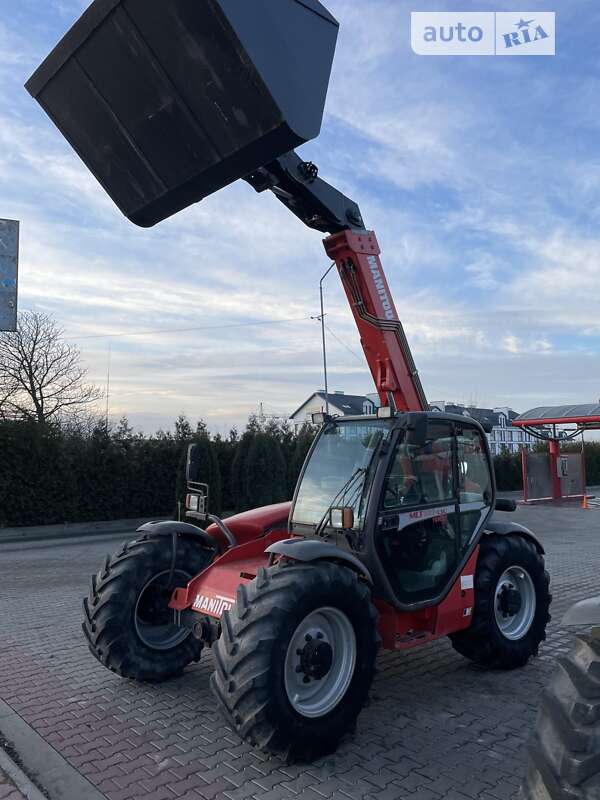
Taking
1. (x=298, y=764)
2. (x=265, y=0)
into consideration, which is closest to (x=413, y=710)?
(x=298, y=764)

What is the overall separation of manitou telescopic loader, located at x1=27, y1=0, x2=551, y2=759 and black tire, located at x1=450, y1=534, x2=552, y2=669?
0.02 meters

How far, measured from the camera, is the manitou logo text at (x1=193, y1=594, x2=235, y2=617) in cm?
469

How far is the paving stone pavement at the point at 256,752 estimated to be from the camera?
3787mm

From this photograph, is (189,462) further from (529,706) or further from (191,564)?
(529,706)

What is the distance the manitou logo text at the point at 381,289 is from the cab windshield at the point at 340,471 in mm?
1198

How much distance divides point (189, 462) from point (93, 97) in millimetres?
2591

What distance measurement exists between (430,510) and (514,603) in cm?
128

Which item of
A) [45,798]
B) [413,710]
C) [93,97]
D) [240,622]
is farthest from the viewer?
[413,710]

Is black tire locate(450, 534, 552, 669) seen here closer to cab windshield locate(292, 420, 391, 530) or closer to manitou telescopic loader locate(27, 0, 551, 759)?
manitou telescopic loader locate(27, 0, 551, 759)

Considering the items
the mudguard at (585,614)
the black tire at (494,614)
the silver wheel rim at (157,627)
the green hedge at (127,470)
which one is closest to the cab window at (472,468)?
the black tire at (494,614)

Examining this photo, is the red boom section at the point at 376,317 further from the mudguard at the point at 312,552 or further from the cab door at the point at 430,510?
the mudguard at the point at 312,552

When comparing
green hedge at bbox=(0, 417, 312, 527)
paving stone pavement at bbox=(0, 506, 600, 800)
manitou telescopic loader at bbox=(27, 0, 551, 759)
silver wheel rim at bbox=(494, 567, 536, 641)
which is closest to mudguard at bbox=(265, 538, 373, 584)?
manitou telescopic loader at bbox=(27, 0, 551, 759)

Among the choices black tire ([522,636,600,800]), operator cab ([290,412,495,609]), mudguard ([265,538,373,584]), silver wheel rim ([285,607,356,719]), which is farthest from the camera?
operator cab ([290,412,495,609])

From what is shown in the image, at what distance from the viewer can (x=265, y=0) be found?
371 centimetres
